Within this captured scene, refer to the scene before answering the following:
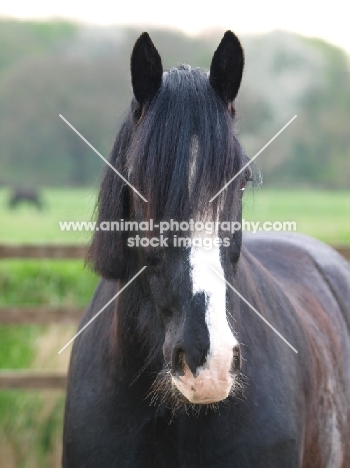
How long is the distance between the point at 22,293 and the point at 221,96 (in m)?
5.23

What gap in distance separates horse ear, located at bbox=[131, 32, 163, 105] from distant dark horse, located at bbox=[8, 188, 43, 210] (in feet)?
101

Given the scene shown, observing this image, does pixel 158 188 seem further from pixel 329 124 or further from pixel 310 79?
pixel 310 79

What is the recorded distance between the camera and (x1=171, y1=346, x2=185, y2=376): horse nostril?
6.91ft

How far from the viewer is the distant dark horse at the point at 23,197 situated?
110ft

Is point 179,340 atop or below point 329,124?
below

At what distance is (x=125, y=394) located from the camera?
2744 mm

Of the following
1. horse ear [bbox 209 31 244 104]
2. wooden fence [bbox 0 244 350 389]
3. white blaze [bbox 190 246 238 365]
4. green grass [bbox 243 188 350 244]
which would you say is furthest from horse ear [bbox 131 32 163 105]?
green grass [bbox 243 188 350 244]

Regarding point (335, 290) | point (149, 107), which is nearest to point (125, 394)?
point (149, 107)

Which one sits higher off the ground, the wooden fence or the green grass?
the green grass

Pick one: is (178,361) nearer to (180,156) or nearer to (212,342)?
(212,342)

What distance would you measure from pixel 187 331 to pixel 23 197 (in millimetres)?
33641

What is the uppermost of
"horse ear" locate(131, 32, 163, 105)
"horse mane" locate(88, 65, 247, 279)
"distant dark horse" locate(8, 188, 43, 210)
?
"distant dark horse" locate(8, 188, 43, 210)

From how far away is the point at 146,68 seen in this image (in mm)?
2527

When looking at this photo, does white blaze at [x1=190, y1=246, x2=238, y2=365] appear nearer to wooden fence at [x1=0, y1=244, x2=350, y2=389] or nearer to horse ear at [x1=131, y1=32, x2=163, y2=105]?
horse ear at [x1=131, y1=32, x2=163, y2=105]
